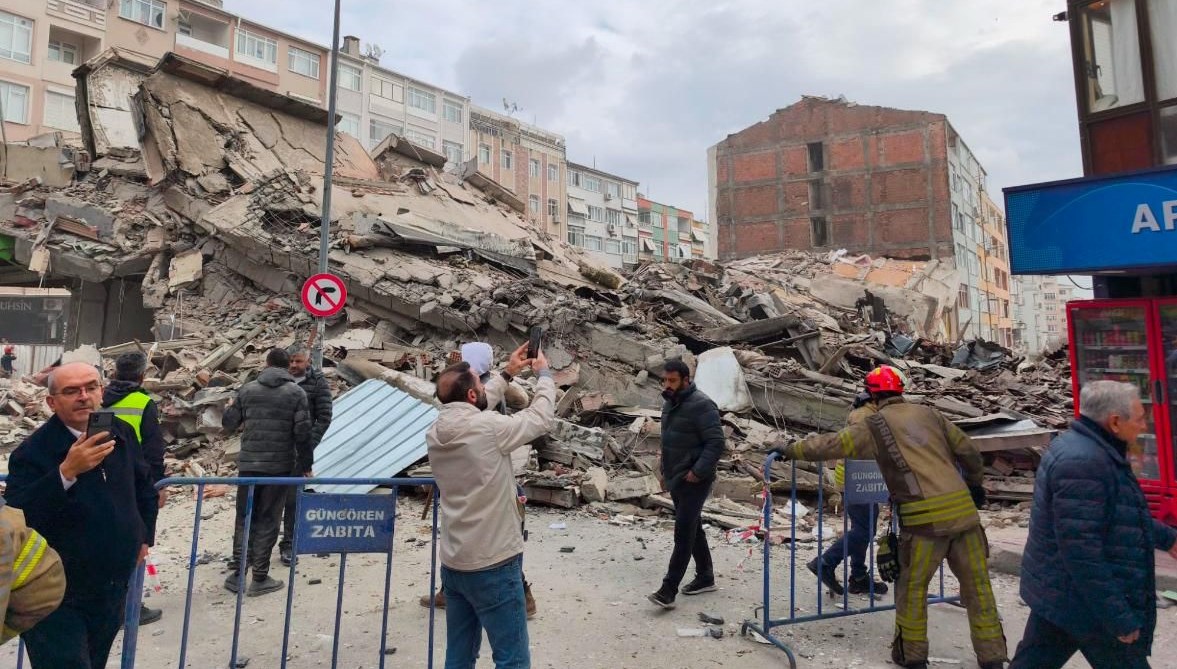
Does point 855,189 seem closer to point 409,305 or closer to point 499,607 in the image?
point 409,305

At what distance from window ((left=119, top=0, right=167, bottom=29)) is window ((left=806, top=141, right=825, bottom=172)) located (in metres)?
35.9

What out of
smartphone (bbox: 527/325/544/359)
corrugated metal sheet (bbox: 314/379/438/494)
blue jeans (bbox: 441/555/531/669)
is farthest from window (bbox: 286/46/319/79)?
blue jeans (bbox: 441/555/531/669)

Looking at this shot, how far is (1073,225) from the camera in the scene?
637cm

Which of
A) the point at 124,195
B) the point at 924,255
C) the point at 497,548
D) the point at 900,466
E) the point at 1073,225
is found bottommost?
the point at 497,548

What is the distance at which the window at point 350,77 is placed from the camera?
3869 cm

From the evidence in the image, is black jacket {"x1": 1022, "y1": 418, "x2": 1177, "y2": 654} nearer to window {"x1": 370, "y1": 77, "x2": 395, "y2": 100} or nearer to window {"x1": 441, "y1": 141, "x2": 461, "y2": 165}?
window {"x1": 370, "y1": 77, "x2": 395, "y2": 100}

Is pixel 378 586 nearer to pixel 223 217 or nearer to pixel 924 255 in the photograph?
pixel 223 217

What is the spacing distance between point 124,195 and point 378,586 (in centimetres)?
1690

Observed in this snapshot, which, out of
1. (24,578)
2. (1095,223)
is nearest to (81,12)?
(24,578)

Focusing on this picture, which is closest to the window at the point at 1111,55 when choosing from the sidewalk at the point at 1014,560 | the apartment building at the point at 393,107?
the sidewalk at the point at 1014,560

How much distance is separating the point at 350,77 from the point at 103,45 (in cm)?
1215

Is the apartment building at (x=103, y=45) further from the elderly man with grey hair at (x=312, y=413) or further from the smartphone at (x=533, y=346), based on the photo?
the smartphone at (x=533, y=346)

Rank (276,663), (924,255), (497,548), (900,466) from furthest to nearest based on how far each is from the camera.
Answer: (924,255) < (276,663) < (900,466) < (497,548)

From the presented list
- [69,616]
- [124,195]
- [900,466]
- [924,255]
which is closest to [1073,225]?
[900,466]
